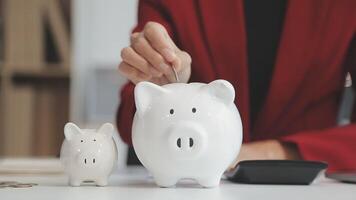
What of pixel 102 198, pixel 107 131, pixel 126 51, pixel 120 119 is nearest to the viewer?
pixel 102 198

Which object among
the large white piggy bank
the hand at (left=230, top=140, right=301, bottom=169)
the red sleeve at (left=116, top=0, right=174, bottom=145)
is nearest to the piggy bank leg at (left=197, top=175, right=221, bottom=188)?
the large white piggy bank

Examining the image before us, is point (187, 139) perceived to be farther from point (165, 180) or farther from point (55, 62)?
point (55, 62)

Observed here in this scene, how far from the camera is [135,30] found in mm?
908

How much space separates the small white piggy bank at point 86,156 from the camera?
531 mm

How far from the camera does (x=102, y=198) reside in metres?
0.44

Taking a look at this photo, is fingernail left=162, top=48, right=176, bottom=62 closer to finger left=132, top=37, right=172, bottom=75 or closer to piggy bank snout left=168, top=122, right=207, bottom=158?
finger left=132, top=37, right=172, bottom=75

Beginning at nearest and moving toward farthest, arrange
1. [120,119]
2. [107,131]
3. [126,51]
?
[107,131]
[126,51]
[120,119]

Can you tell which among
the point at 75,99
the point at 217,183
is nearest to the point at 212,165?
the point at 217,183

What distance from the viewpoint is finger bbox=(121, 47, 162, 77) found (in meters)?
0.65

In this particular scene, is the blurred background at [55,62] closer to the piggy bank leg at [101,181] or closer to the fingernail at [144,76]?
the fingernail at [144,76]

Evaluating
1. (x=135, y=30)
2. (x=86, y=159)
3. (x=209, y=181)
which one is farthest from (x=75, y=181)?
(x=135, y=30)

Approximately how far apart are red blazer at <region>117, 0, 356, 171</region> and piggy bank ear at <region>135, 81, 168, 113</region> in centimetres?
33

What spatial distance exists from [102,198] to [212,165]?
11 centimetres

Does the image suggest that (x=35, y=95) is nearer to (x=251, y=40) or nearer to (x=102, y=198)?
(x=251, y=40)
